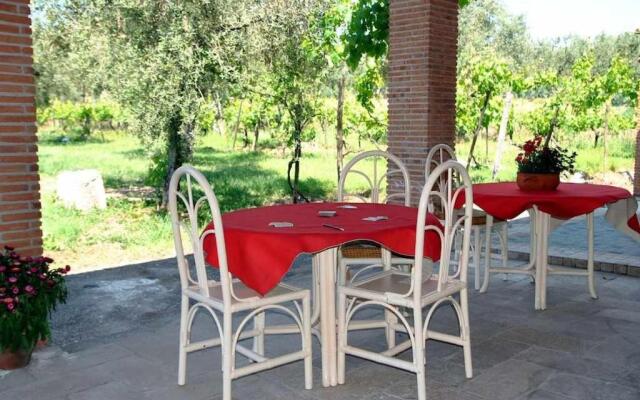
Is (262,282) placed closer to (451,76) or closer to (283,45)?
(451,76)

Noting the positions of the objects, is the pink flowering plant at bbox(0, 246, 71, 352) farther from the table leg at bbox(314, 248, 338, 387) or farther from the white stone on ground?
the white stone on ground

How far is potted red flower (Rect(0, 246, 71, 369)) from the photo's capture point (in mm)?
2873

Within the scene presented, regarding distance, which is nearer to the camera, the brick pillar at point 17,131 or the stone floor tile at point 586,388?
the stone floor tile at point 586,388

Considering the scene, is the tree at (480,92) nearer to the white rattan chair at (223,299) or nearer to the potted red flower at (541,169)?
the potted red flower at (541,169)

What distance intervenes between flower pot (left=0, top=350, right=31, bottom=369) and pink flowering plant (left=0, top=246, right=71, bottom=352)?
3 centimetres

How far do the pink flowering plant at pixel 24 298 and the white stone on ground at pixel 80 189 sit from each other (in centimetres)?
598

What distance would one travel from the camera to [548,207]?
371 cm

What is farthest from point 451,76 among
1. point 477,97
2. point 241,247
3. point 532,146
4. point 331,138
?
point 331,138

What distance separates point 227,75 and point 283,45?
3.61 ft

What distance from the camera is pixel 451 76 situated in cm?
584

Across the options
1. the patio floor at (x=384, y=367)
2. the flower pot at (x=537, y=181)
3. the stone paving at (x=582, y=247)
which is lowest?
the patio floor at (x=384, y=367)

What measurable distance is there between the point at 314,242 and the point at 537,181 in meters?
2.06

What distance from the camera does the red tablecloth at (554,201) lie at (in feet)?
12.0

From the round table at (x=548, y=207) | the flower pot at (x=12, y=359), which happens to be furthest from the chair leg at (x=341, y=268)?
the flower pot at (x=12, y=359)
